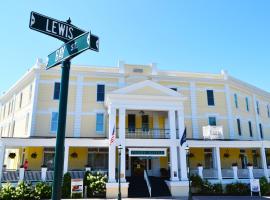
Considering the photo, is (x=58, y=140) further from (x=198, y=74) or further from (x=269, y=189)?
(x=198, y=74)

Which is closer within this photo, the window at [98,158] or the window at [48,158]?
the window at [48,158]

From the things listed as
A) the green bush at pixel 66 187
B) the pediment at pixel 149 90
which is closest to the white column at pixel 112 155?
the pediment at pixel 149 90

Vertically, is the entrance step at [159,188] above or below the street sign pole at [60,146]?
below

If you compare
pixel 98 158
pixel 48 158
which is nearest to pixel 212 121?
pixel 98 158

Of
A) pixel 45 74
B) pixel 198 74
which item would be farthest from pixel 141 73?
pixel 45 74

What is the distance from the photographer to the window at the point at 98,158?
2469 cm

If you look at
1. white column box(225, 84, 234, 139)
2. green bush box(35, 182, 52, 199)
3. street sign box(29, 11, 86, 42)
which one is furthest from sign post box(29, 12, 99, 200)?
white column box(225, 84, 234, 139)

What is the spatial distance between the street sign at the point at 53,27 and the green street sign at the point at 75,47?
0.58 ft

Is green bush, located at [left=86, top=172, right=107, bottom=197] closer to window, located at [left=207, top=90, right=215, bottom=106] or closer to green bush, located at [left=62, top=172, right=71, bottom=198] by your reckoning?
green bush, located at [left=62, top=172, right=71, bottom=198]

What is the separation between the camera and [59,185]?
3.81 metres

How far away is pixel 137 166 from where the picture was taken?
83.4 feet

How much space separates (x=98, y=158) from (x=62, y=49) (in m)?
21.6

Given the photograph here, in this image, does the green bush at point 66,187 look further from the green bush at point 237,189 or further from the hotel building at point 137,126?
the green bush at point 237,189

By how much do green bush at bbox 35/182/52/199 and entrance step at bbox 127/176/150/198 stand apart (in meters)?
5.87
